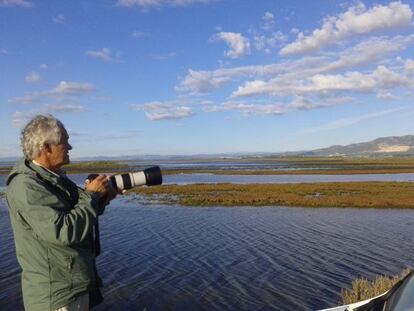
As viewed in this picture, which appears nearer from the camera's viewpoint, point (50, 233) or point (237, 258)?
point (50, 233)

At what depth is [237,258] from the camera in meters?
13.9

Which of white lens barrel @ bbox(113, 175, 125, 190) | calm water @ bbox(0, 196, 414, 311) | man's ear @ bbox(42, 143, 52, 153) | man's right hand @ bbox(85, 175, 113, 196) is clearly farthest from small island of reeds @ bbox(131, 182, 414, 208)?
man's ear @ bbox(42, 143, 52, 153)

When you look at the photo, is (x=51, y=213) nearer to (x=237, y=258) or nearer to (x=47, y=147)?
(x=47, y=147)

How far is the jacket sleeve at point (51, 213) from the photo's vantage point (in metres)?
2.84

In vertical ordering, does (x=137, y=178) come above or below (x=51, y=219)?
above

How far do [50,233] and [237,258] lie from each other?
11.6m

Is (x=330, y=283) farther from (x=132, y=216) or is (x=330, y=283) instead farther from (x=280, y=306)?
(x=132, y=216)

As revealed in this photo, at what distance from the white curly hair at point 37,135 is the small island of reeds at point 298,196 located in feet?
82.9

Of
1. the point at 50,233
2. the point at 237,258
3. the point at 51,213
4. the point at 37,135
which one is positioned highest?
→ the point at 37,135

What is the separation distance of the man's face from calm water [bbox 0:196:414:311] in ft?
23.4

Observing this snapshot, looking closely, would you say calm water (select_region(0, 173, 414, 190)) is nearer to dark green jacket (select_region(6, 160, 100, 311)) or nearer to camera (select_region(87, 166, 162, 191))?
camera (select_region(87, 166, 162, 191))

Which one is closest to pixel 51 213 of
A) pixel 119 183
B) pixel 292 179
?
pixel 119 183

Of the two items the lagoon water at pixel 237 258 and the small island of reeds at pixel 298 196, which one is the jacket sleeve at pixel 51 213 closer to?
the lagoon water at pixel 237 258

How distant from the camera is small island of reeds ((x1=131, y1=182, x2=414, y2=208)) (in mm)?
27580
